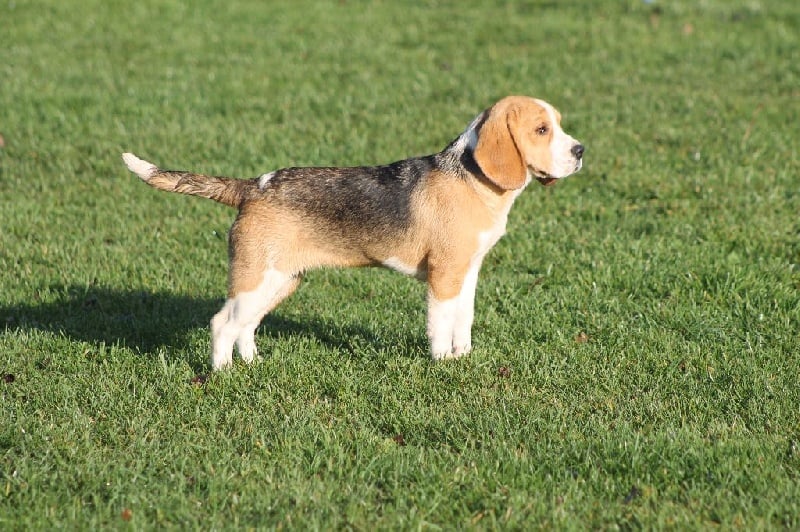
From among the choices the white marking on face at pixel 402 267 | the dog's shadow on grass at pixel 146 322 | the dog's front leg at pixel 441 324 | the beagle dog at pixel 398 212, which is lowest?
the dog's shadow on grass at pixel 146 322

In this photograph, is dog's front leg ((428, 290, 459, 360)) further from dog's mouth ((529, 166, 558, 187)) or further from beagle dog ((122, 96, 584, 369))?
dog's mouth ((529, 166, 558, 187))

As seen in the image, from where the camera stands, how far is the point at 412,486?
5273mm

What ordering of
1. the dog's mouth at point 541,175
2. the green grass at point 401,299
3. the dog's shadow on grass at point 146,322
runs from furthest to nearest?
the dog's shadow on grass at point 146,322 → the dog's mouth at point 541,175 → the green grass at point 401,299

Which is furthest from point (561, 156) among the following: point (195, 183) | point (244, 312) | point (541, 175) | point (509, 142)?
point (195, 183)

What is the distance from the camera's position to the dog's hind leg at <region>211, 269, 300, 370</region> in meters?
6.47

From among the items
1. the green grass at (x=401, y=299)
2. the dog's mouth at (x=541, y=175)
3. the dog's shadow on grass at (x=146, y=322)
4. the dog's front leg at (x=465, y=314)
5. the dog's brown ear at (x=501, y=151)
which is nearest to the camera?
the green grass at (x=401, y=299)

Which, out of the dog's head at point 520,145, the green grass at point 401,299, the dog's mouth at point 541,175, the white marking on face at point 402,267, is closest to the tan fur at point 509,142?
the dog's head at point 520,145

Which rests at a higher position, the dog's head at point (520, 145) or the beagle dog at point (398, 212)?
the dog's head at point (520, 145)

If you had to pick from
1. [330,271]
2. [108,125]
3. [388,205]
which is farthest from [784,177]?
[108,125]

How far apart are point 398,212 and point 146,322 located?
7.43 feet

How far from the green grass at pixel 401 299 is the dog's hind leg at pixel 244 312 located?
18cm

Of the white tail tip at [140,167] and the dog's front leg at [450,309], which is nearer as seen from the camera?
the dog's front leg at [450,309]

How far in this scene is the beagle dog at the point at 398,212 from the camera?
627 cm

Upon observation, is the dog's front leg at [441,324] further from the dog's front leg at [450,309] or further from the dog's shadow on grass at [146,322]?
the dog's shadow on grass at [146,322]
